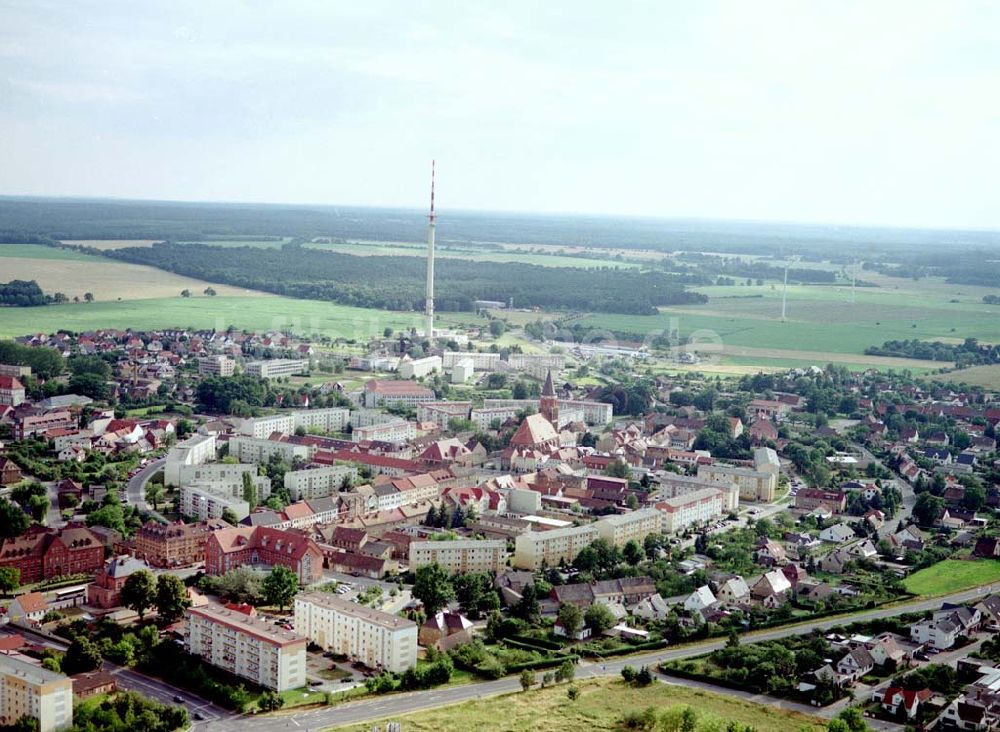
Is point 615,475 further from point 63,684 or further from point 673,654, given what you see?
point 63,684

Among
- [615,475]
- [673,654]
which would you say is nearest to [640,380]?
[615,475]

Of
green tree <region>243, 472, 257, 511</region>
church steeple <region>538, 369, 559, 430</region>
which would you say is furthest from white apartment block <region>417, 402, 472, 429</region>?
green tree <region>243, 472, 257, 511</region>

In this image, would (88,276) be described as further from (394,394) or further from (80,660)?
(80,660)

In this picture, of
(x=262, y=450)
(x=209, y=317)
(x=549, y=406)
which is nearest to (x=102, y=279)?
(x=209, y=317)

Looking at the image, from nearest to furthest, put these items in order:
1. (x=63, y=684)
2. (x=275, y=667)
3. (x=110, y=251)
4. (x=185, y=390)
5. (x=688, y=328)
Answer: (x=63, y=684) < (x=275, y=667) < (x=185, y=390) < (x=688, y=328) < (x=110, y=251)

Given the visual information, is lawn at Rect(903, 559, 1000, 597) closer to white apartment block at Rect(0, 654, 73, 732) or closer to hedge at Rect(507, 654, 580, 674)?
hedge at Rect(507, 654, 580, 674)

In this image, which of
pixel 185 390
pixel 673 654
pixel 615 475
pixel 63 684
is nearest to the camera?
pixel 63 684

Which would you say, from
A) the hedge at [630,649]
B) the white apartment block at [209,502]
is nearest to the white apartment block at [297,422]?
the white apartment block at [209,502]
